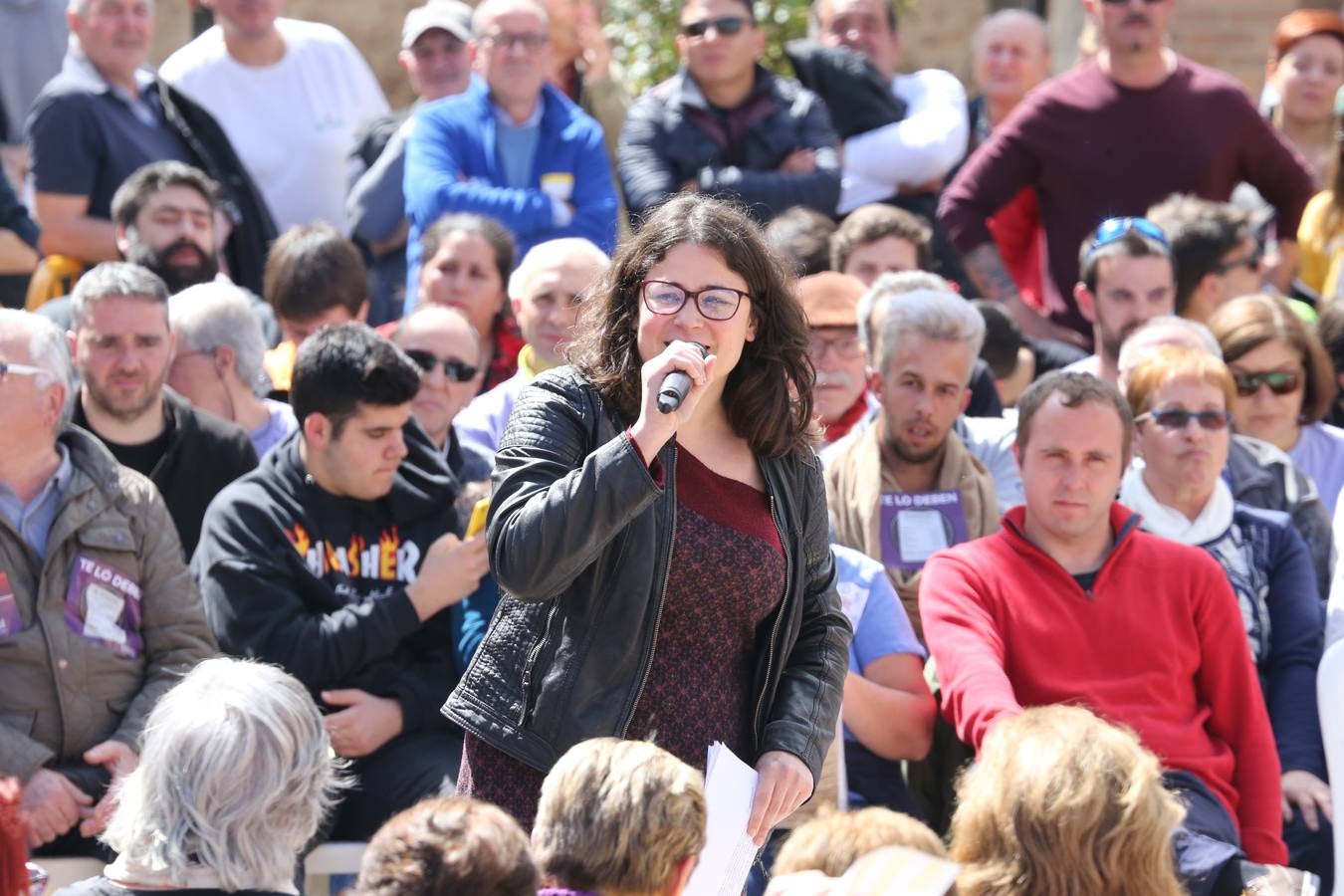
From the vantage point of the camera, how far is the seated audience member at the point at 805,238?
22.1 feet

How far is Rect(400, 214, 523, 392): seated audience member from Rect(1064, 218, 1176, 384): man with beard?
200 cm

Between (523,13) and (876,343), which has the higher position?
(523,13)

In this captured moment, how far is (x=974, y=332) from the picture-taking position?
5469 mm

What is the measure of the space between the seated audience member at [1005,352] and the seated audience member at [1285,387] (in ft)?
2.67

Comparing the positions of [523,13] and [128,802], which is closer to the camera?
[128,802]

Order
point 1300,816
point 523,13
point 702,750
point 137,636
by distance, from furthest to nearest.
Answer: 1. point 523,13
2. point 1300,816
3. point 137,636
4. point 702,750

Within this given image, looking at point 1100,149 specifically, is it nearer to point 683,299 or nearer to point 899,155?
point 899,155

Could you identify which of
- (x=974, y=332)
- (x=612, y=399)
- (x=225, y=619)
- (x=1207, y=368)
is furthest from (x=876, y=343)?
(x=612, y=399)

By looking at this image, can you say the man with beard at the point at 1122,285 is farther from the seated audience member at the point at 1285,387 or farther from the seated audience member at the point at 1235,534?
the seated audience member at the point at 1235,534

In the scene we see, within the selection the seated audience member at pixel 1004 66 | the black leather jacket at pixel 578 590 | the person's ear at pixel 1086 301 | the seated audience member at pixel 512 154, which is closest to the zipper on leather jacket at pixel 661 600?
the black leather jacket at pixel 578 590

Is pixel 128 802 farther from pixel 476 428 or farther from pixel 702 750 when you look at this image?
pixel 476 428

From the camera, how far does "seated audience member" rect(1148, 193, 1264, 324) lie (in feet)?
22.6

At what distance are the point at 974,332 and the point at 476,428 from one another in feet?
4.98

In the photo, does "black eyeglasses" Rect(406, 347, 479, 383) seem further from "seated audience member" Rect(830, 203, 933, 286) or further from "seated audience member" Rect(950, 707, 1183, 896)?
"seated audience member" Rect(950, 707, 1183, 896)
